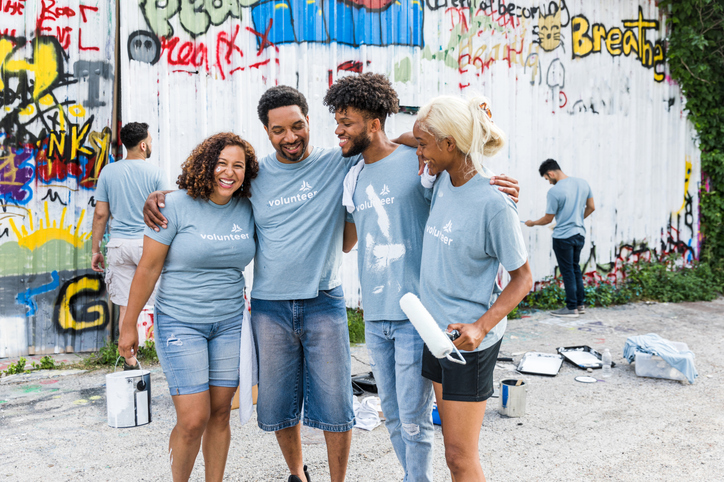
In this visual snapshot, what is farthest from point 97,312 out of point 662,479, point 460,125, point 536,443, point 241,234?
point 662,479

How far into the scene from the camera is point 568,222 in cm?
741

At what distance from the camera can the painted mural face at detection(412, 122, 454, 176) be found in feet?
7.71

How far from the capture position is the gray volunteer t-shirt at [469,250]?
225 cm

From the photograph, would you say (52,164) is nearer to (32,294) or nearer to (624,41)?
(32,294)

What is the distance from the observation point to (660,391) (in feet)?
15.3

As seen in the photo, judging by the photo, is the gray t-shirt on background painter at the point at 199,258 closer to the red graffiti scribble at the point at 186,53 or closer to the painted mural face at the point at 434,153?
the painted mural face at the point at 434,153

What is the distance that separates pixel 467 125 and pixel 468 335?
853 millimetres

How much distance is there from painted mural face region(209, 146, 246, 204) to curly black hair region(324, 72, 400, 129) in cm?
54

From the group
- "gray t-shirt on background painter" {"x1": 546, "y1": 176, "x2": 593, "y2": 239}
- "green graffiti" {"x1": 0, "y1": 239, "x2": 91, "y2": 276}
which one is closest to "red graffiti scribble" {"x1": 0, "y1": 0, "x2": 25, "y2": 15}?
"green graffiti" {"x1": 0, "y1": 239, "x2": 91, "y2": 276}

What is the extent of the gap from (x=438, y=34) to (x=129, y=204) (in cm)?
440

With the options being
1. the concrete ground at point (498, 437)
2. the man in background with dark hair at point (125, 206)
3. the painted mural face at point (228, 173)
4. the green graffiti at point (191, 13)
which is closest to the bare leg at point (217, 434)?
the concrete ground at point (498, 437)

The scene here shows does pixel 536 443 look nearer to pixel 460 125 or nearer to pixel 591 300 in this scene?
pixel 460 125

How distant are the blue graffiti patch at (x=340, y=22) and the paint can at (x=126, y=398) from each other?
421cm

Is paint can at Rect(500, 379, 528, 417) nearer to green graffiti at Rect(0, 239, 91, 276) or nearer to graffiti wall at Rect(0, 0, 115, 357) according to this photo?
graffiti wall at Rect(0, 0, 115, 357)
